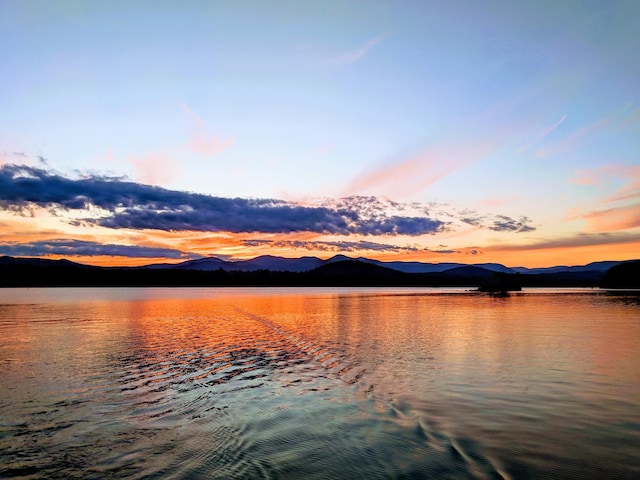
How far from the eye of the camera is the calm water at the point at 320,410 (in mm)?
11016

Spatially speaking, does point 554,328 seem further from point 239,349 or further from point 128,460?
point 128,460

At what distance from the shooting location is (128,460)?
1119cm

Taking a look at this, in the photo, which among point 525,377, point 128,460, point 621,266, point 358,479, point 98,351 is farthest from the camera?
point 621,266

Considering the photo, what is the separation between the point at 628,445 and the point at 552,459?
2.92m

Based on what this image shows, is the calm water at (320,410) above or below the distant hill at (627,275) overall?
below

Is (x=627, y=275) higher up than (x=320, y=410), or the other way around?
(x=627, y=275)

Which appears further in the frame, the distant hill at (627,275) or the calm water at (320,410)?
the distant hill at (627,275)

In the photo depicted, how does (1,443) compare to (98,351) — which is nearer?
(1,443)

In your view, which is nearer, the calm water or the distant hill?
the calm water

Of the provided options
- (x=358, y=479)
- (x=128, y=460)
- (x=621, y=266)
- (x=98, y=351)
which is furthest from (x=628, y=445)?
(x=621, y=266)

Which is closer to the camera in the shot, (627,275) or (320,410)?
(320,410)

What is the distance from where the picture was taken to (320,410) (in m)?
15.8

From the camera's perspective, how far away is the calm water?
434 inches

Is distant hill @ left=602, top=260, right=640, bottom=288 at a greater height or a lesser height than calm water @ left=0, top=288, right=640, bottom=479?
greater
